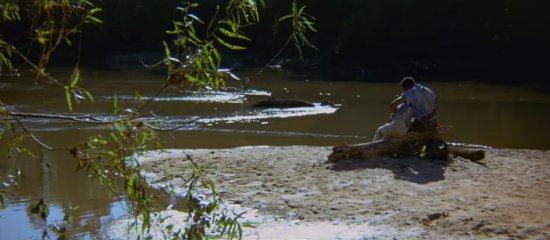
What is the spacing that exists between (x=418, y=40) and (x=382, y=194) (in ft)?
101

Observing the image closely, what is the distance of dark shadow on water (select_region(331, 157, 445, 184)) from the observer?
9250mm

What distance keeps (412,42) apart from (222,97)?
17501mm

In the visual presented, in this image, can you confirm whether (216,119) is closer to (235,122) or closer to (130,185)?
(235,122)

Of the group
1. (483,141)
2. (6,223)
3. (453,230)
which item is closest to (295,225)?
(453,230)

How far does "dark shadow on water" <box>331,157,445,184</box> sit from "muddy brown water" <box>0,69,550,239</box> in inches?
89.4

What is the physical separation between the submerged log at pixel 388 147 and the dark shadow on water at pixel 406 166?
0.09 metres

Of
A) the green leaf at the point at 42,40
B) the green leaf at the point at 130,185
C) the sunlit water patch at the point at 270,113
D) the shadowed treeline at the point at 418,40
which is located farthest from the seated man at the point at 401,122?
the shadowed treeline at the point at 418,40

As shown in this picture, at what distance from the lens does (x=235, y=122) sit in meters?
17.5

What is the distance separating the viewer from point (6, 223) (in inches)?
307

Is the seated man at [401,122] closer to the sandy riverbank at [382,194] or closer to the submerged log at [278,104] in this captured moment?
the sandy riverbank at [382,194]

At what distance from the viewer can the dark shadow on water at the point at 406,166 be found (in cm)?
925

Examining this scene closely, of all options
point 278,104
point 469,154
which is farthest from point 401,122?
point 278,104

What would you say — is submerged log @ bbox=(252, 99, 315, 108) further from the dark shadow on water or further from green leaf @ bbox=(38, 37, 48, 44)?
green leaf @ bbox=(38, 37, 48, 44)

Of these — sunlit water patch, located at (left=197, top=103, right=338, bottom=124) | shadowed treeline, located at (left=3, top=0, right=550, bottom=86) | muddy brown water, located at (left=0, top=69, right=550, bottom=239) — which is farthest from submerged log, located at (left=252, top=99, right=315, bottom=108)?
shadowed treeline, located at (left=3, top=0, right=550, bottom=86)
